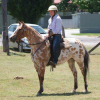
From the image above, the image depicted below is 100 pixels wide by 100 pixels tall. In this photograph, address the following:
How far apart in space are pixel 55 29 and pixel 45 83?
2.44 metres

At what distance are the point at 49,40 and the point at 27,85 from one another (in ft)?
6.52

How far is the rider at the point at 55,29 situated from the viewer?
30.5 ft

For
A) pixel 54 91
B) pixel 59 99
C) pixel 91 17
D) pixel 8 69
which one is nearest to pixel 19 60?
pixel 8 69

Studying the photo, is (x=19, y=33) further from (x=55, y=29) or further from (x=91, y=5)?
(x=91, y=5)

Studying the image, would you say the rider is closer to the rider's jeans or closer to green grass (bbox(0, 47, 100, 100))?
the rider's jeans

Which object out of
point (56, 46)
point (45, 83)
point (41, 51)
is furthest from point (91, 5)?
point (41, 51)

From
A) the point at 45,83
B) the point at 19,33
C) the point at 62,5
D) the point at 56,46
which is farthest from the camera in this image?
the point at 62,5

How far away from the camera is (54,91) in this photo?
9.78 meters

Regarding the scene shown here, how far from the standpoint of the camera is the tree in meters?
33.4

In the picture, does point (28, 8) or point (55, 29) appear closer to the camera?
point (55, 29)

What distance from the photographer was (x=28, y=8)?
110ft

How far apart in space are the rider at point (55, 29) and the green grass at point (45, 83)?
110cm

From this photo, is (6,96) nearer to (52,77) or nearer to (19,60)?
(52,77)

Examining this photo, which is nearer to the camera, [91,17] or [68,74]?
[68,74]
